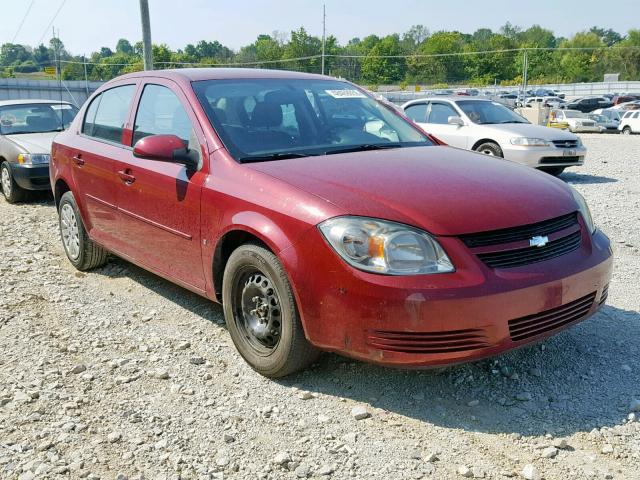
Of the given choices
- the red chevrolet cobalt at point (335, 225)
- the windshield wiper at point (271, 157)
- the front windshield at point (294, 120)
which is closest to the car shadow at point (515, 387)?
the red chevrolet cobalt at point (335, 225)

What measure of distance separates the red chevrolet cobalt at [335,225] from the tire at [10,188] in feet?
18.4

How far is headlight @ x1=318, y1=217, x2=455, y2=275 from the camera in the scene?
121 inches

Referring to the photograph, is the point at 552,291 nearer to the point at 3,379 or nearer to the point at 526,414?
the point at 526,414

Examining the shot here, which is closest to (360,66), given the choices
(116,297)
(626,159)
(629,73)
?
(629,73)

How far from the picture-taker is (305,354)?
3.50 m

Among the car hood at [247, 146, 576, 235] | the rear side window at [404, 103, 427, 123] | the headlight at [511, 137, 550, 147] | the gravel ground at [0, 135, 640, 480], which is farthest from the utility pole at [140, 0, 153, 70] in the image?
the car hood at [247, 146, 576, 235]

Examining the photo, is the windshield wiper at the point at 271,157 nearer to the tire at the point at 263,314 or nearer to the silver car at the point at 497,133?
the tire at the point at 263,314

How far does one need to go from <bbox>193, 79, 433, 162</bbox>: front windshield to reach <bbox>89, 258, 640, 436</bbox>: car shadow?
135 centimetres

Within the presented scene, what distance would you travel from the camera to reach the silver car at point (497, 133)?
461 inches

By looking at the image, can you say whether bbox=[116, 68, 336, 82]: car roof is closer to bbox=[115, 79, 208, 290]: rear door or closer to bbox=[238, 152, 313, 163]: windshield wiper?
bbox=[115, 79, 208, 290]: rear door

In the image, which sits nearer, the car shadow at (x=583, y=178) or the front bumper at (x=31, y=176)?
the front bumper at (x=31, y=176)

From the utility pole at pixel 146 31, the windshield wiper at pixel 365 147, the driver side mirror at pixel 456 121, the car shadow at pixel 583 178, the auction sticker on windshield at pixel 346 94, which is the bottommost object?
the car shadow at pixel 583 178

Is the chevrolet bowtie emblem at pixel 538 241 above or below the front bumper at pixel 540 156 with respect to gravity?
above

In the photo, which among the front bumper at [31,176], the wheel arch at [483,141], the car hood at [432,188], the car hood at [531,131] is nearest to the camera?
the car hood at [432,188]
